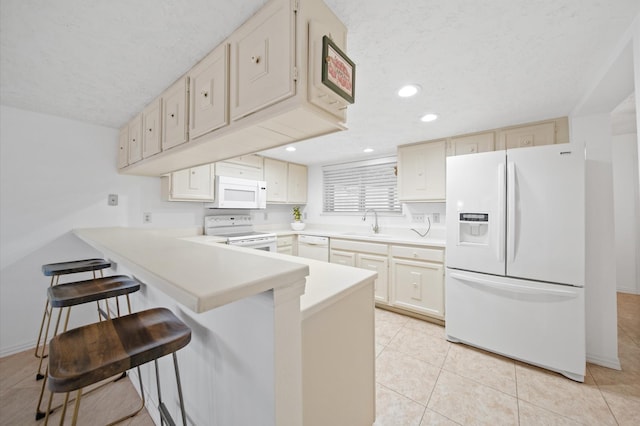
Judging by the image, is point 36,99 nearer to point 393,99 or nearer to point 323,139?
point 323,139

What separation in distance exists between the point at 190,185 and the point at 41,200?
1242 millimetres

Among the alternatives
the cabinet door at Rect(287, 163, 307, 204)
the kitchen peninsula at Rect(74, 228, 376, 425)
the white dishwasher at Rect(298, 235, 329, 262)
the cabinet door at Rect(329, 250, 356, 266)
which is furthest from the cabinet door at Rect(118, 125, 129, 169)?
the cabinet door at Rect(329, 250, 356, 266)

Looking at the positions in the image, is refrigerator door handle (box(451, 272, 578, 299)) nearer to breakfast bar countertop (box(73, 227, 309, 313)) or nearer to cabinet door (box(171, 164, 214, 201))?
breakfast bar countertop (box(73, 227, 309, 313))

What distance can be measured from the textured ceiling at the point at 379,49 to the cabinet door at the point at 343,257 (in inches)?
74.6

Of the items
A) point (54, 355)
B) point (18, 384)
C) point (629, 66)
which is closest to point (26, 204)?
point (18, 384)

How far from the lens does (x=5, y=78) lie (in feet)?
5.35

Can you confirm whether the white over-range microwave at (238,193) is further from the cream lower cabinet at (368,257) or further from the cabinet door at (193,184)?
the cream lower cabinet at (368,257)

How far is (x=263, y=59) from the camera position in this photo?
41.9 inches

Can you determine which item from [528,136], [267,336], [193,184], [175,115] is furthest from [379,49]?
[193,184]

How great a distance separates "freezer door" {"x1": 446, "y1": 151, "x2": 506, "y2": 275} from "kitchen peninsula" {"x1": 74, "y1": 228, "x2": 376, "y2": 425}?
4.46 ft

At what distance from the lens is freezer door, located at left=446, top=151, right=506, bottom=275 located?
6.53ft

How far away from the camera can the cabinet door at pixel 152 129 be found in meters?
1.84

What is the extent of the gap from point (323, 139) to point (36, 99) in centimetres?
258

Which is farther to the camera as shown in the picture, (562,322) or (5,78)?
(562,322)
